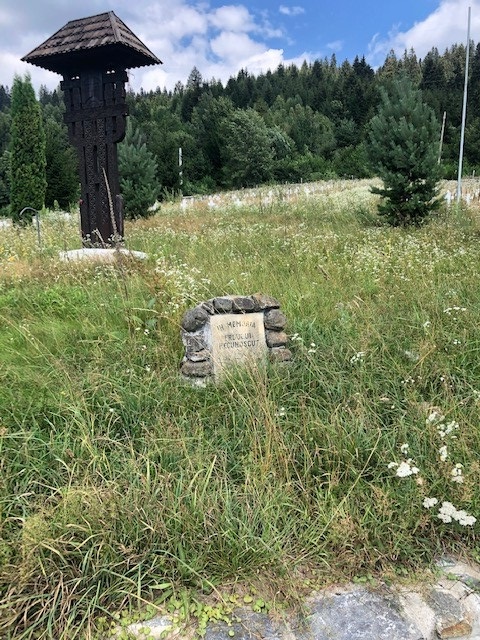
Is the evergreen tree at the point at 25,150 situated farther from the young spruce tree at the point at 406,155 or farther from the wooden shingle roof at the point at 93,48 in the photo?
the young spruce tree at the point at 406,155

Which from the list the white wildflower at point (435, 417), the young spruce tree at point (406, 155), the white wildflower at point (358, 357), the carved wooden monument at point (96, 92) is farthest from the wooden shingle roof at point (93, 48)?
the white wildflower at point (435, 417)

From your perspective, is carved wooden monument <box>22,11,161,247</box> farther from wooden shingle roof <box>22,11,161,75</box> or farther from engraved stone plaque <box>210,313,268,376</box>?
engraved stone plaque <box>210,313,268,376</box>

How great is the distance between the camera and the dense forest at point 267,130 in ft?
122

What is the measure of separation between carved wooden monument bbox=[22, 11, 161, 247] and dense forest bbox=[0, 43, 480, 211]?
27032 millimetres

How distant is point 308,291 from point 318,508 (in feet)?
8.01

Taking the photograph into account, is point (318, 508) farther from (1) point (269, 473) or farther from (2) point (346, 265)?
(2) point (346, 265)

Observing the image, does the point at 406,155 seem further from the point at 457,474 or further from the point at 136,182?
the point at 457,474

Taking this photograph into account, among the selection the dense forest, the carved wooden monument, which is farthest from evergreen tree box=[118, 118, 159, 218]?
the dense forest

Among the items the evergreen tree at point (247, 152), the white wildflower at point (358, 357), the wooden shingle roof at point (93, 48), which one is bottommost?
the white wildflower at point (358, 357)

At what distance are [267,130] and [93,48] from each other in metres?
43.6

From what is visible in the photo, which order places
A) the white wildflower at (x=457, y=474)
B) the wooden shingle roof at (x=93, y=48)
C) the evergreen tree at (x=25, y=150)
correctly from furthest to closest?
the evergreen tree at (x=25, y=150), the wooden shingle roof at (x=93, y=48), the white wildflower at (x=457, y=474)

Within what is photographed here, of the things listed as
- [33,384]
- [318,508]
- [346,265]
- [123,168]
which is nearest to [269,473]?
[318,508]

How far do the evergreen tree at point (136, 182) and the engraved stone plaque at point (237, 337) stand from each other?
11.0 m

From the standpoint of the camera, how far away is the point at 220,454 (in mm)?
2521
